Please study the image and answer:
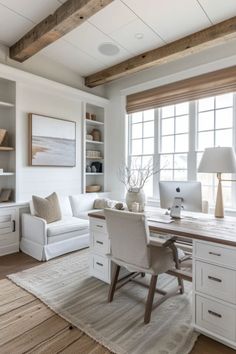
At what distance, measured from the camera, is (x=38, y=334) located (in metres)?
1.74

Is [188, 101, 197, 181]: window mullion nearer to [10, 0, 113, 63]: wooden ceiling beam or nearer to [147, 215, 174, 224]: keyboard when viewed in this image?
[147, 215, 174, 224]: keyboard

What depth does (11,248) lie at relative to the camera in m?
3.48

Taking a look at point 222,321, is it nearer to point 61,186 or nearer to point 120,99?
point 61,186

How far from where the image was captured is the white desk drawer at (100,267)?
2475 mm

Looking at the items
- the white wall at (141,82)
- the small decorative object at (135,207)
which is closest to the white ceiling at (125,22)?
the white wall at (141,82)

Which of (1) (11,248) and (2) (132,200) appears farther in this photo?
(1) (11,248)

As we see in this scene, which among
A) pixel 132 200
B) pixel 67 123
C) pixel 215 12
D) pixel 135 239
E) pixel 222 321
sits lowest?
pixel 222 321

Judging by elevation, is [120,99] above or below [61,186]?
above

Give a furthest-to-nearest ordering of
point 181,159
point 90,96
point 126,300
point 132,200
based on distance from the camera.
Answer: point 90,96
point 181,159
point 132,200
point 126,300

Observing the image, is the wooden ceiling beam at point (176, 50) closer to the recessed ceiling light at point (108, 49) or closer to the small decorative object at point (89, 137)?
the recessed ceiling light at point (108, 49)

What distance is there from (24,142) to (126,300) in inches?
113

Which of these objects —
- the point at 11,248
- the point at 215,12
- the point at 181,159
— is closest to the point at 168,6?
the point at 215,12

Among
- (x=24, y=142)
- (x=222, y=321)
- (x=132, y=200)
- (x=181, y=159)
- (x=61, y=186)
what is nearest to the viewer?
(x=222, y=321)

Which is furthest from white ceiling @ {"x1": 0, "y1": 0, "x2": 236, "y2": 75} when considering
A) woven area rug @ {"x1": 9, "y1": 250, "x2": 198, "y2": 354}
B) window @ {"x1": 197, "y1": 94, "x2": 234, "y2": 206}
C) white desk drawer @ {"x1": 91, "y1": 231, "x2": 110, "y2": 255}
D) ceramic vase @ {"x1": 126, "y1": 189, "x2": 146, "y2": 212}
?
woven area rug @ {"x1": 9, "y1": 250, "x2": 198, "y2": 354}
